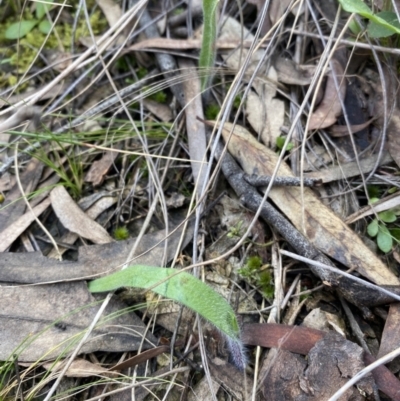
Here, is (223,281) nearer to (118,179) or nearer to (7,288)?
(118,179)

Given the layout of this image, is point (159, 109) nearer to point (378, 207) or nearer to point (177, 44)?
point (177, 44)

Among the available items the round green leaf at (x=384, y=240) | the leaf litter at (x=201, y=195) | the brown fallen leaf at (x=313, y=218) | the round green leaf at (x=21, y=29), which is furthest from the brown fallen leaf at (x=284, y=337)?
the round green leaf at (x=21, y=29)

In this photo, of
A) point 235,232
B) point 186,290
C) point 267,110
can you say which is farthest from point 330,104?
point 186,290

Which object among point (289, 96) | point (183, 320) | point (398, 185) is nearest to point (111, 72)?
point (289, 96)

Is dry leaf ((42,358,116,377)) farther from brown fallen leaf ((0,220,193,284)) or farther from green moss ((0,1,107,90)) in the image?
green moss ((0,1,107,90))

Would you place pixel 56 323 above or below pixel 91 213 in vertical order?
below

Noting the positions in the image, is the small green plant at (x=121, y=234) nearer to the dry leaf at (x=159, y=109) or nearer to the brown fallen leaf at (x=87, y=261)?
the brown fallen leaf at (x=87, y=261)

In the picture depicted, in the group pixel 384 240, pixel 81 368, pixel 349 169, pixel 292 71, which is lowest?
pixel 81 368
